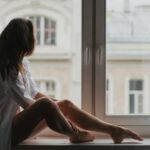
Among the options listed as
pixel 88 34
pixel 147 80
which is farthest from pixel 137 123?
pixel 88 34

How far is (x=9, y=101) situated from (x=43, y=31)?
1.53 ft

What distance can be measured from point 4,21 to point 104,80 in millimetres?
626

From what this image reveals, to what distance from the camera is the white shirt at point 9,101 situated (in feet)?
6.10

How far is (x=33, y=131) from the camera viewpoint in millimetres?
1919

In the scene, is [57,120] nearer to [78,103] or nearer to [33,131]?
[33,131]

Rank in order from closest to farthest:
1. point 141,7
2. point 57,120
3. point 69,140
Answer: point 57,120 < point 69,140 < point 141,7

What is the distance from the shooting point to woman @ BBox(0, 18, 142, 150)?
6.10ft

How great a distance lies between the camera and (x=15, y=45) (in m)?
1.89

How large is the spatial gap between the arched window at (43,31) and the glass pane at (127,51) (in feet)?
0.98

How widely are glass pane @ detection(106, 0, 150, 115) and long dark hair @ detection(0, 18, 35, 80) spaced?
1.60ft

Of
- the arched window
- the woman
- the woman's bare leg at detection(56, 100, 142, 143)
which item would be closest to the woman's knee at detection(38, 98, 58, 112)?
the woman

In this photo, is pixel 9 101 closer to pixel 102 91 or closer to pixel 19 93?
pixel 19 93

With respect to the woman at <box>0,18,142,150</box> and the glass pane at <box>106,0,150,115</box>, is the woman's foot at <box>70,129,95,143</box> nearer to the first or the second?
the woman at <box>0,18,142,150</box>

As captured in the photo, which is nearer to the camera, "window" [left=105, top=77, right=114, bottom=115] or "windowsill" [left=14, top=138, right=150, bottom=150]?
"windowsill" [left=14, top=138, right=150, bottom=150]
